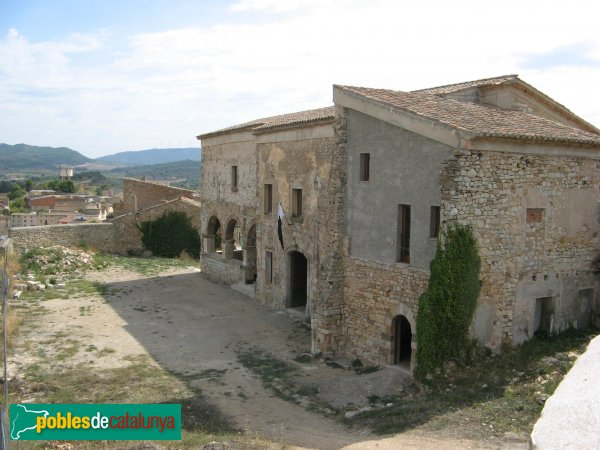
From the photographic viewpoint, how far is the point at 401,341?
1576 cm

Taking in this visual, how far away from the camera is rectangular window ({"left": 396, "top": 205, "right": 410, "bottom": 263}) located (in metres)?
14.1

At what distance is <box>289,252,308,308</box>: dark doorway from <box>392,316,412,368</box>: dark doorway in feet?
20.7

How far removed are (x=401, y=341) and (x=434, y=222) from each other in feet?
14.3

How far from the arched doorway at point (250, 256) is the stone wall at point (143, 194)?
15.3 metres

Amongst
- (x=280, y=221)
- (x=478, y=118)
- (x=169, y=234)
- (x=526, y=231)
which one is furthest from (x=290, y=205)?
(x=169, y=234)

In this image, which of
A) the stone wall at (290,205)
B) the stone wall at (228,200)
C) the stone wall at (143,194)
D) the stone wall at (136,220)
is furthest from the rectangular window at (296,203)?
the stone wall at (143,194)

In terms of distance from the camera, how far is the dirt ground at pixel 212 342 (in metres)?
11.1

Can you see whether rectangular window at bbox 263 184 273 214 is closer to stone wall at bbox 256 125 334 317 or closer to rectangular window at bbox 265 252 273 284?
stone wall at bbox 256 125 334 317

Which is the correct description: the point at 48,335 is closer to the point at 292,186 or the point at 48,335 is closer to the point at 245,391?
the point at 245,391

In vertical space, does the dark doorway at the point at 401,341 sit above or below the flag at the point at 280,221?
below

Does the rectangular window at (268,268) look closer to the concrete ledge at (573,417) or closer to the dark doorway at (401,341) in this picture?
the dark doorway at (401,341)

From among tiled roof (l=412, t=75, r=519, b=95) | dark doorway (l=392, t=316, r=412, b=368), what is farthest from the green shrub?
dark doorway (l=392, t=316, r=412, b=368)

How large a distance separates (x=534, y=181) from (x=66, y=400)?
12.7m

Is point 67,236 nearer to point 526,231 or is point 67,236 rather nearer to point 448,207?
point 448,207
